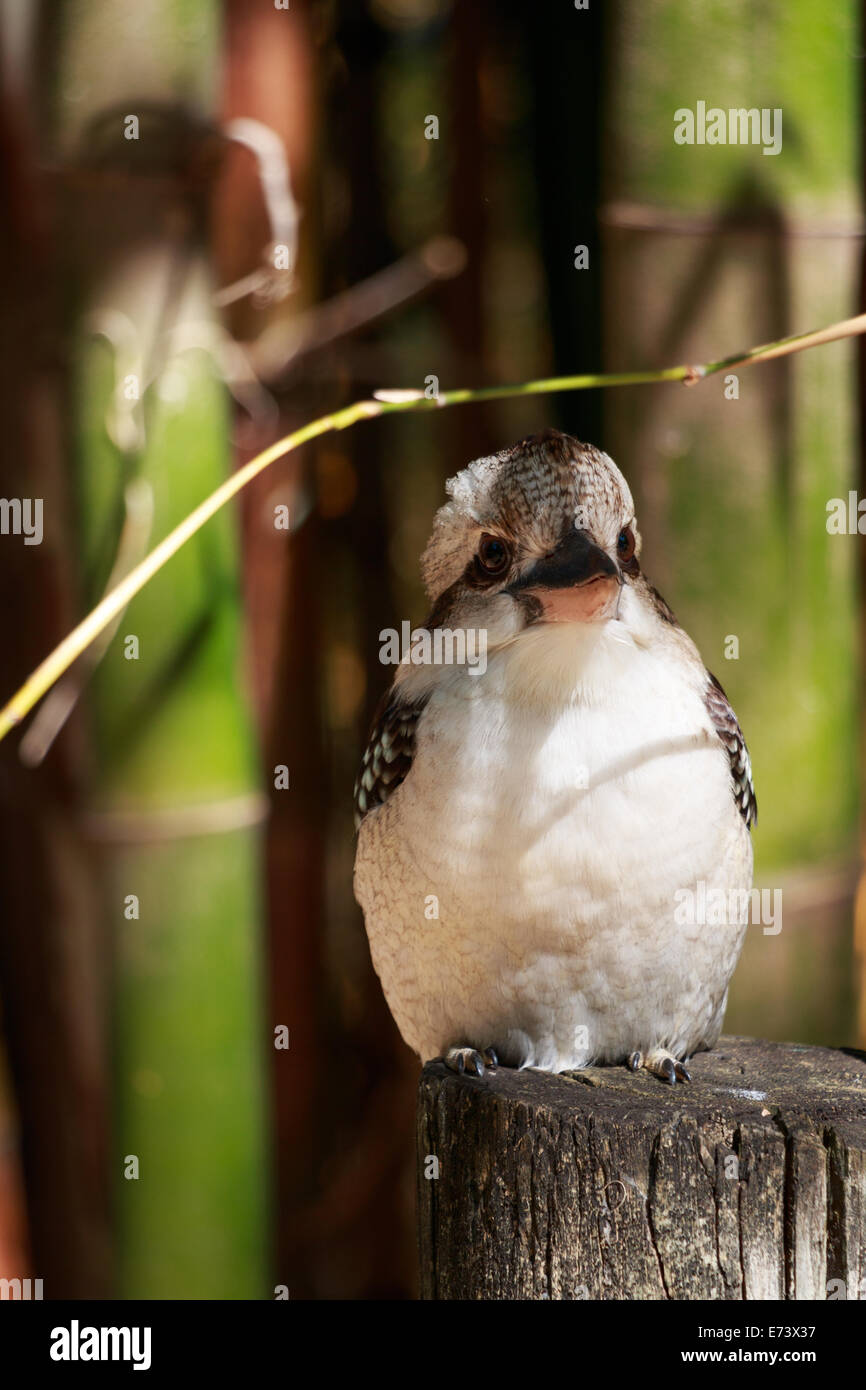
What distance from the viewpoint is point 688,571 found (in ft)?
8.63

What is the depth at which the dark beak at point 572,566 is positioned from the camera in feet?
5.70

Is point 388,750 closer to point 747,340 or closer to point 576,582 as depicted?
point 576,582

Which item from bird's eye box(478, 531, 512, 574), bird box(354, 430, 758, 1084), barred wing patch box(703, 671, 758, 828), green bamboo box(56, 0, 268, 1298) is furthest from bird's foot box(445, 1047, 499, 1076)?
green bamboo box(56, 0, 268, 1298)

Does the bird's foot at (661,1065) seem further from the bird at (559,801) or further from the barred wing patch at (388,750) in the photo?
the barred wing patch at (388,750)

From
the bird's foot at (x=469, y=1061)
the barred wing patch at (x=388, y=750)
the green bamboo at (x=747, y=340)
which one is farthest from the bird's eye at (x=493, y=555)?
the green bamboo at (x=747, y=340)

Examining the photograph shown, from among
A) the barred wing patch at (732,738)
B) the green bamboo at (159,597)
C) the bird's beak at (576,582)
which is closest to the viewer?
the bird's beak at (576,582)

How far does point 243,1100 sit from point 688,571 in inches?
60.8

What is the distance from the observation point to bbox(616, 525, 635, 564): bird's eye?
191cm

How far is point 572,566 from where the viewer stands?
175 centimetres

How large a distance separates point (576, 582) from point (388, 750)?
0.47m

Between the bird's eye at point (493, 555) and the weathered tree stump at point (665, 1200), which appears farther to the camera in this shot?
the bird's eye at point (493, 555)

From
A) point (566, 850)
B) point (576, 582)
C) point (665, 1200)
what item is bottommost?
point (665, 1200)

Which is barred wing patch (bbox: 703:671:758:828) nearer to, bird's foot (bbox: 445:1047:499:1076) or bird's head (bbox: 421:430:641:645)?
bird's head (bbox: 421:430:641:645)

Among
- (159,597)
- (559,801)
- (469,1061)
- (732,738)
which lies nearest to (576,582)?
(559,801)
